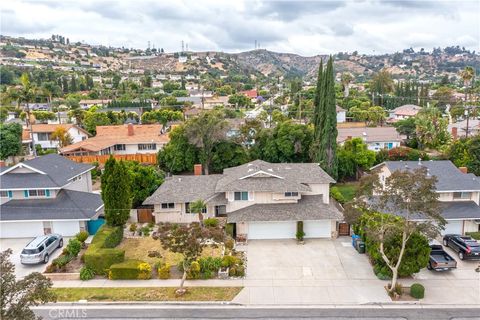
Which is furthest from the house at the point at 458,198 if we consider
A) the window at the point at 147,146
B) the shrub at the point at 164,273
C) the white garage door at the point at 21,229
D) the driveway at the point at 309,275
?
the window at the point at 147,146

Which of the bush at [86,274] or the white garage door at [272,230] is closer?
the bush at [86,274]

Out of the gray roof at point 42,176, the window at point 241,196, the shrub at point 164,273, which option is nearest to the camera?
the shrub at point 164,273

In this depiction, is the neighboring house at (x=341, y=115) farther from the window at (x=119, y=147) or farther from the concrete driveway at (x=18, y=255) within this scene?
the concrete driveway at (x=18, y=255)

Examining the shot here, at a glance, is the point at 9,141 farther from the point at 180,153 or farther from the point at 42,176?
the point at 42,176

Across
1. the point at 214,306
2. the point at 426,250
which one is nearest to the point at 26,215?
the point at 214,306

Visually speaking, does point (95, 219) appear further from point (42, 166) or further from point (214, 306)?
point (214, 306)

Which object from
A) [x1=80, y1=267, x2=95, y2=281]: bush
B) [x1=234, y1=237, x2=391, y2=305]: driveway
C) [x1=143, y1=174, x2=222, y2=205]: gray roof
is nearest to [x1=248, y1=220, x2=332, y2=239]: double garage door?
[x1=234, y1=237, x2=391, y2=305]: driveway

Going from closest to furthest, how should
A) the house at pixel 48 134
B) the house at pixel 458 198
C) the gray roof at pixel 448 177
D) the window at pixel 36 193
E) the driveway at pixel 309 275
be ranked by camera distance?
the driveway at pixel 309 275 < the house at pixel 458 198 < the gray roof at pixel 448 177 < the window at pixel 36 193 < the house at pixel 48 134

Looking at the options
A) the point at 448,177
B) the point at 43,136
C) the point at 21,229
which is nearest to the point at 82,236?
the point at 21,229
